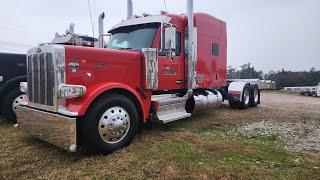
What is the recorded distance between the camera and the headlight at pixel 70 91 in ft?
16.0

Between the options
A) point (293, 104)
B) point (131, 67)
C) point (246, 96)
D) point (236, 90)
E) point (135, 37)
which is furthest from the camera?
point (293, 104)

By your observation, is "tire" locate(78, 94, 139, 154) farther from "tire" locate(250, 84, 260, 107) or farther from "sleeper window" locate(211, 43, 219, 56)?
"tire" locate(250, 84, 260, 107)

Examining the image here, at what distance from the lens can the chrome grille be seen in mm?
5143

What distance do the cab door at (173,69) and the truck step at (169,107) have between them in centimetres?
26

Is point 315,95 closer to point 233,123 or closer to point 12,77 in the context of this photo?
point 233,123

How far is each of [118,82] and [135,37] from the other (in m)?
1.45

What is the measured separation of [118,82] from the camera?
5883 mm

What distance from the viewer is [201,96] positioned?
8.81m

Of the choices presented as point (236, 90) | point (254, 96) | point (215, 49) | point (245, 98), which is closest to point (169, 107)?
point (215, 49)

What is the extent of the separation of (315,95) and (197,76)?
17983 mm

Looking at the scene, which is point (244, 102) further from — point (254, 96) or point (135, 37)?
point (135, 37)

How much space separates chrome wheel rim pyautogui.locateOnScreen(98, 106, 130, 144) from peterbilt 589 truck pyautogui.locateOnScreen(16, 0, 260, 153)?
0.02 metres

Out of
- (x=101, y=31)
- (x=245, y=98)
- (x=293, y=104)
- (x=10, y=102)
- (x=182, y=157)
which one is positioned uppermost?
(x=101, y=31)

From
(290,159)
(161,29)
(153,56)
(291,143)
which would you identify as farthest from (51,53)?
(291,143)
